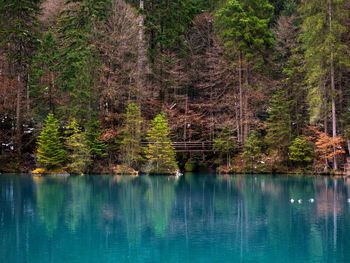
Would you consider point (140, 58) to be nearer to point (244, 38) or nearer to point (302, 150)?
point (244, 38)

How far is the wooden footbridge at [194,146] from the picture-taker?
39750 millimetres

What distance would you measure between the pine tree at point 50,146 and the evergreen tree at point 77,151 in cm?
76

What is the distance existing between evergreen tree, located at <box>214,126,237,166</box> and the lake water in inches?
381

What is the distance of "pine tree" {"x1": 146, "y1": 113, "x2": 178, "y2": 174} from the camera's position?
36188mm

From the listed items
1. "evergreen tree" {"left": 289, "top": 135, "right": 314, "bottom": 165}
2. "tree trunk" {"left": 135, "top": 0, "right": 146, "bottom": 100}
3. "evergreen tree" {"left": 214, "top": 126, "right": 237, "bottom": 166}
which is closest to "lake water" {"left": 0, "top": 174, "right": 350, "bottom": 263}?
"evergreen tree" {"left": 289, "top": 135, "right": 314, "bottom": 165}

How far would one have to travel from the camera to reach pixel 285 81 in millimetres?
38125

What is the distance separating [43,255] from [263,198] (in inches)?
526

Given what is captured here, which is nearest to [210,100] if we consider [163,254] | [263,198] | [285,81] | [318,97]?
[285,81]

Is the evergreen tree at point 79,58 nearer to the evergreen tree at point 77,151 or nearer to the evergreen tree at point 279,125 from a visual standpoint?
the evergreen tree at point 77,151

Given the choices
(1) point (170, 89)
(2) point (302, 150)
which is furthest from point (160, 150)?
(2) point (302, 150)

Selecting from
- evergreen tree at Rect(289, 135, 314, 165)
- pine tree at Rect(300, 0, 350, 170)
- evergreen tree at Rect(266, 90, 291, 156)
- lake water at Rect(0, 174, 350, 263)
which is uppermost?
pine tree at Rect(300, 0, 350, 170)

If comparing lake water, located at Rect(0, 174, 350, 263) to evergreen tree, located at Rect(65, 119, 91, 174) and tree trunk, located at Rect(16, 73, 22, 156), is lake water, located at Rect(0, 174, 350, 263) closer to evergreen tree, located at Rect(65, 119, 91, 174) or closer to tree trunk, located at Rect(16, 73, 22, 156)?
evergreen tree, located at Rect(65, 119, 91, 174)

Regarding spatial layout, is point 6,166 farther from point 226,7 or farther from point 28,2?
point 226,7

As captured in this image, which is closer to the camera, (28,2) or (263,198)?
(263,198)
